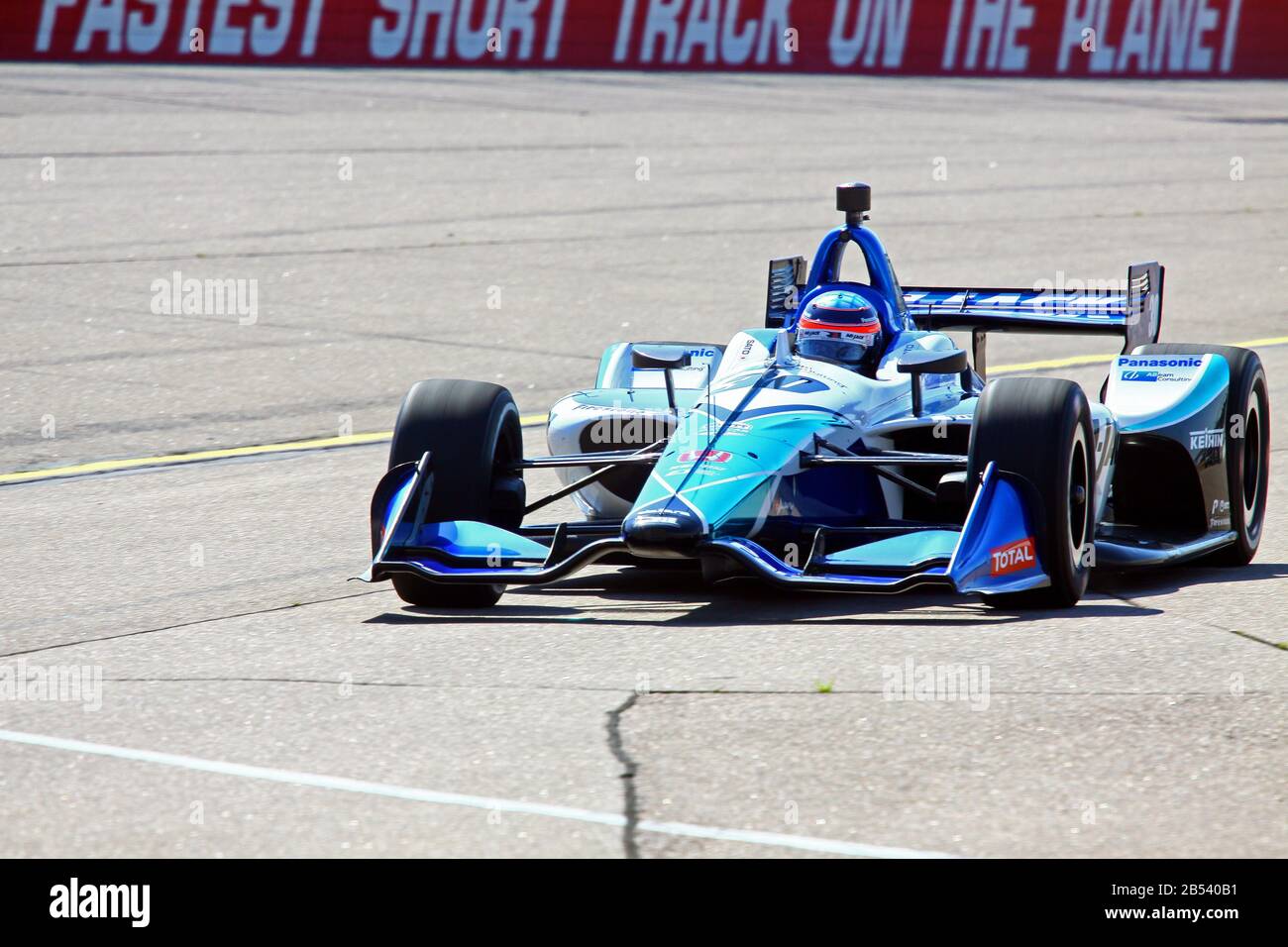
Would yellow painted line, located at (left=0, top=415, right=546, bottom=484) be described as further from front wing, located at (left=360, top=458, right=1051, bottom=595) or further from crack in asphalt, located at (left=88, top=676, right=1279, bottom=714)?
crack in asphalt, located at (left=88, top=676, right=1279, bottom=714)

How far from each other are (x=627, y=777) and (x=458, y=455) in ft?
8.43

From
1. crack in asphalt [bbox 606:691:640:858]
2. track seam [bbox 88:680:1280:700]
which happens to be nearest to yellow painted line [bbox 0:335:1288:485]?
track seam [bbox 88:680:1280:700]

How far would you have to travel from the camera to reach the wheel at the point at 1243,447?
27.2 feet

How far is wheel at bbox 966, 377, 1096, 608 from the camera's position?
6.95 metres

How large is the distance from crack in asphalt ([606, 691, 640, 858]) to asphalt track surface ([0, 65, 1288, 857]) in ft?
0.07

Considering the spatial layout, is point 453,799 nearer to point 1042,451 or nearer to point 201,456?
point 1042,451

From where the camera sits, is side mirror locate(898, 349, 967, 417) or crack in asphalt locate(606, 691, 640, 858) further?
side mirror locate(898, 349, 967, 417)

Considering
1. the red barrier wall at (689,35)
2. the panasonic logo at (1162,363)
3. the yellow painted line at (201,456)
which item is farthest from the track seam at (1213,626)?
the red barrier wall at (689,35)

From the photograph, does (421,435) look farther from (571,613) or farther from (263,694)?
(263,694)

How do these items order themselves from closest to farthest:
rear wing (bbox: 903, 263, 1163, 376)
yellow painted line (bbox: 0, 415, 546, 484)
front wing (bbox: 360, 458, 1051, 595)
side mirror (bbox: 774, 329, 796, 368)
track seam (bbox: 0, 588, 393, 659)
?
front wing (bbox: 360, 458, 1051, 595) < track seam (bbox: 0, 588, 393, 659) < side mirror (bbox: 774, 329, 796, 368) < rear wing (bbox: 903, 263, 1163, 376) < yellow painted line (bbox: 0, 415, 546, 484)

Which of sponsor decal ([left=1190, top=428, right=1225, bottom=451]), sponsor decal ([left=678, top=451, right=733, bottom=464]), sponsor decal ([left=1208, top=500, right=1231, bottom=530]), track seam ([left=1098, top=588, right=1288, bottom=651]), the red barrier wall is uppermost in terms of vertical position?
the red barrier wall

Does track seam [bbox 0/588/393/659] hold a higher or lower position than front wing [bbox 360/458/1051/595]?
lower
